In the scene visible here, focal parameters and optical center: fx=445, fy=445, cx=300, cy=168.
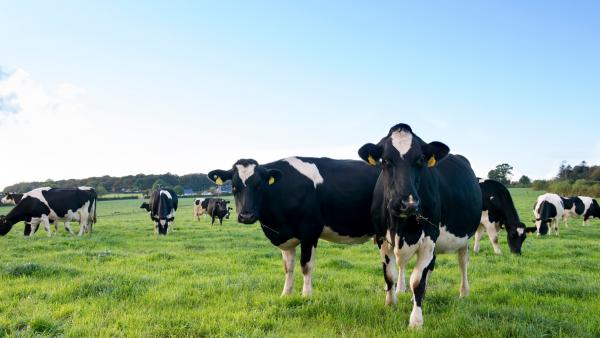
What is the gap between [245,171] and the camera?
24.1ft

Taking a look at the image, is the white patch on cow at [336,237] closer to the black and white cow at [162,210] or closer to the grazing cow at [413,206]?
the grazing cow at [413,206]

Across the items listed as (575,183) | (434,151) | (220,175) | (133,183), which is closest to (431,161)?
(434,151)

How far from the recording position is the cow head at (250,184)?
702cm

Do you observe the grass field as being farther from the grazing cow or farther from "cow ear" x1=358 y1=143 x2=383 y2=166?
"cow ear" x1=358 y1=143 x2=383 y2=166

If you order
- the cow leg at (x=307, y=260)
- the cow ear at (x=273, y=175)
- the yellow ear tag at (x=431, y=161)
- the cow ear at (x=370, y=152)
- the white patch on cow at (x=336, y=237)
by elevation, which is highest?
the cow ear at (x=370, y=152)

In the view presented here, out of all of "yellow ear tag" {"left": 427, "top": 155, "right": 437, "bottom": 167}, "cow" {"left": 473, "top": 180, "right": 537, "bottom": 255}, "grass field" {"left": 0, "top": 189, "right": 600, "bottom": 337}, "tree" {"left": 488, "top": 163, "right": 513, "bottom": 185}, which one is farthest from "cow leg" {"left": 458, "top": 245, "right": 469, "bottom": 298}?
"tree" {"left": 488, "top": 163, "right": 513, "bottom": 185}

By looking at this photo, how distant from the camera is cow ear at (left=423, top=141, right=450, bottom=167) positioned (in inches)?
224

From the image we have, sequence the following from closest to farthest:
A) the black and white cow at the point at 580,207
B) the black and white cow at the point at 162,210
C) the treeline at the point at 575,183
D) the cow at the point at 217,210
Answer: the black and white cow at the point at 162,210
the black and white cow at the point at 580,207
the cow at the point at 217,210
the treeline at the point at 575,183

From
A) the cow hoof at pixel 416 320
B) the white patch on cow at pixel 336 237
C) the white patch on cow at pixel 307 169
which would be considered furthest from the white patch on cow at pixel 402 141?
the white patch on cow at pixel 336 237

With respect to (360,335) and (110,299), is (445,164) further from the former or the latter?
(110,299)

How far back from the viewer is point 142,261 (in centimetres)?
1116

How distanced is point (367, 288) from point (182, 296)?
3.14m

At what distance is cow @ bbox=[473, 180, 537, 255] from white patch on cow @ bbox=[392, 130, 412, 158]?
8.55 meters

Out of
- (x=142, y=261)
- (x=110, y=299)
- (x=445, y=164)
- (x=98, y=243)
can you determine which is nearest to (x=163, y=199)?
(x=98, y=243)
